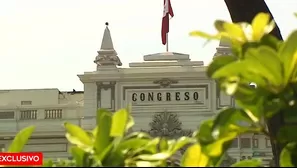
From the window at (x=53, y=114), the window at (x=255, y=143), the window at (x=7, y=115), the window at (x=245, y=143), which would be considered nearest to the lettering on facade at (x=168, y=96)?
the window at (x=245, y=143)

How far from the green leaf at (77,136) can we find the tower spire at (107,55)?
21542 millimetres

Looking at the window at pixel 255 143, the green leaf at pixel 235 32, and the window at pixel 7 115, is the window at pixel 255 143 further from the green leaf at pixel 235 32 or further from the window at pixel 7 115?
the green leaf at pixel 235 32

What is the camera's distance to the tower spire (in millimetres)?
22781

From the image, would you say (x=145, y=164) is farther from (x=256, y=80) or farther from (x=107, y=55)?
(x=107, y=55)

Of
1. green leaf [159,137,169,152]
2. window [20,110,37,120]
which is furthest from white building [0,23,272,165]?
green leaf [159,137,169,152]

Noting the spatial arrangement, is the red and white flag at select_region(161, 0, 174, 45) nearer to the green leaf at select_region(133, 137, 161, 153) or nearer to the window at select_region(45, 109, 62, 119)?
the window at select_region(45, 109, 62, 119)

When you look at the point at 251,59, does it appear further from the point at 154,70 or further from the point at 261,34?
the point at 154,70

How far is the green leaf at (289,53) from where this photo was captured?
1134 mm

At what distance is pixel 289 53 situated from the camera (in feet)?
3.72

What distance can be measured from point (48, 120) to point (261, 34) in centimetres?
2186

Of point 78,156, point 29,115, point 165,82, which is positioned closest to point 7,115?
point 29,115

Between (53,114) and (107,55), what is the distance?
8.06 feet

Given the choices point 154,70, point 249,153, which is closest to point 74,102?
point 154,70

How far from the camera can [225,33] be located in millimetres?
1208
